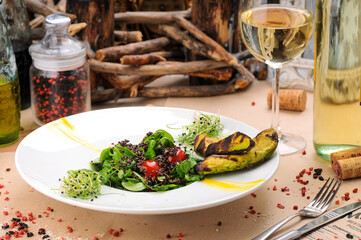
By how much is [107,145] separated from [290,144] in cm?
52

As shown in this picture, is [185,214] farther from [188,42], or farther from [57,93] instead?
[188,42]

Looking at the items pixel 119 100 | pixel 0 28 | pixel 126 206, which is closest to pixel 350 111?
pixel 126 206

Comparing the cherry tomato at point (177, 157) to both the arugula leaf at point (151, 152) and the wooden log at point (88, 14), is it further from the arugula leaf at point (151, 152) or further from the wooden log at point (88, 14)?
the wooden log at point (88, 14)

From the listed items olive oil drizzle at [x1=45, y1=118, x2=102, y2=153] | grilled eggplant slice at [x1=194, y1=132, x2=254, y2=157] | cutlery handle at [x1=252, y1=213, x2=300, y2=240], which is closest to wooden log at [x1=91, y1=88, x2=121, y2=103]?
olive oil drizzle at [x1=45, y1=118, x2=102, y2=153]

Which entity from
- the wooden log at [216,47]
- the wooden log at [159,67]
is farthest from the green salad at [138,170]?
the wooden log at [216,47]

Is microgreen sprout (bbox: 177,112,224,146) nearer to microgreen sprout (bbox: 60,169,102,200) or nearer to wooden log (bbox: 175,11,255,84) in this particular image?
microgreen sprout (bbox: 60,169,102,200)

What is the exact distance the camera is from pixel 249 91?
1.98 metres

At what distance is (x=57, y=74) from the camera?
166 centimetres

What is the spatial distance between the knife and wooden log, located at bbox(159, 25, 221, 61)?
2.65 ft

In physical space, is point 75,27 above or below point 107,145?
above

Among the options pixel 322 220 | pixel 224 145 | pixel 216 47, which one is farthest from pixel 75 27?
pixel 322 220

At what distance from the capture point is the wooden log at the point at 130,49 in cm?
185

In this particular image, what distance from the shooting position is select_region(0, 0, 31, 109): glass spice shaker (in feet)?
5.83

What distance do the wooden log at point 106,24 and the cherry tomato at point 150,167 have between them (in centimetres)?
76
